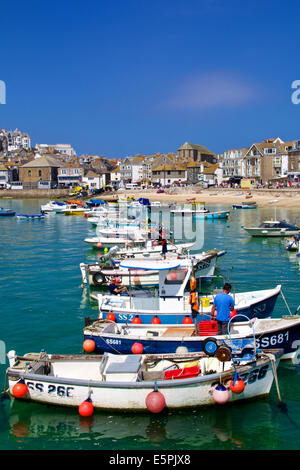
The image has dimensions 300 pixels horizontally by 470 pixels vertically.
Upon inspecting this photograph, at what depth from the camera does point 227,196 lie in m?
105

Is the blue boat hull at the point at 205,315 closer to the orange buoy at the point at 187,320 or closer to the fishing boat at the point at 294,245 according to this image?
the orange buoy at the point at 187,320

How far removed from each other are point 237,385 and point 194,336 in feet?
10.7

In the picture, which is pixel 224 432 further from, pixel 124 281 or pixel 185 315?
pixel 124 281

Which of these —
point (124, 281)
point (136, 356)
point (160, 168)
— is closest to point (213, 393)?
point (136, 356)

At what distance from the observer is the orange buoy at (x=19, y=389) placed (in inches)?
498

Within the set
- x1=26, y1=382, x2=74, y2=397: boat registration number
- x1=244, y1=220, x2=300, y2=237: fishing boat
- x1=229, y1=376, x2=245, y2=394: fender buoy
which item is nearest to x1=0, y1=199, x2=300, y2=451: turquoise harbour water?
x1=26, y1=382, x2=74, y2=397: boat registration number

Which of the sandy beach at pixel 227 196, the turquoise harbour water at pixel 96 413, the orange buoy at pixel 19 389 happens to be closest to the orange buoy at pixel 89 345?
the turquoise harbour water at pixel 96 413

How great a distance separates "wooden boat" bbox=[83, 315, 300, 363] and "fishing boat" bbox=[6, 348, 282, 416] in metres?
1.07

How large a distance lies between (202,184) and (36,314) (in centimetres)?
10694

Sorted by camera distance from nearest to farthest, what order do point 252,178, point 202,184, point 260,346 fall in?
1. point 260,346
2. point 252,178
3. point 202,184

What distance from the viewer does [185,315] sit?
56.4 ft

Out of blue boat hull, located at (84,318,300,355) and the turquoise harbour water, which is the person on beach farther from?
blue boat hull, located at (84,318,300,355)

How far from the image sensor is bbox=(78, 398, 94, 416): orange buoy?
1218cm

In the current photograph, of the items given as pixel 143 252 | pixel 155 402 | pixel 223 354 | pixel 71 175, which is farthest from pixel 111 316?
pixel 71 175
